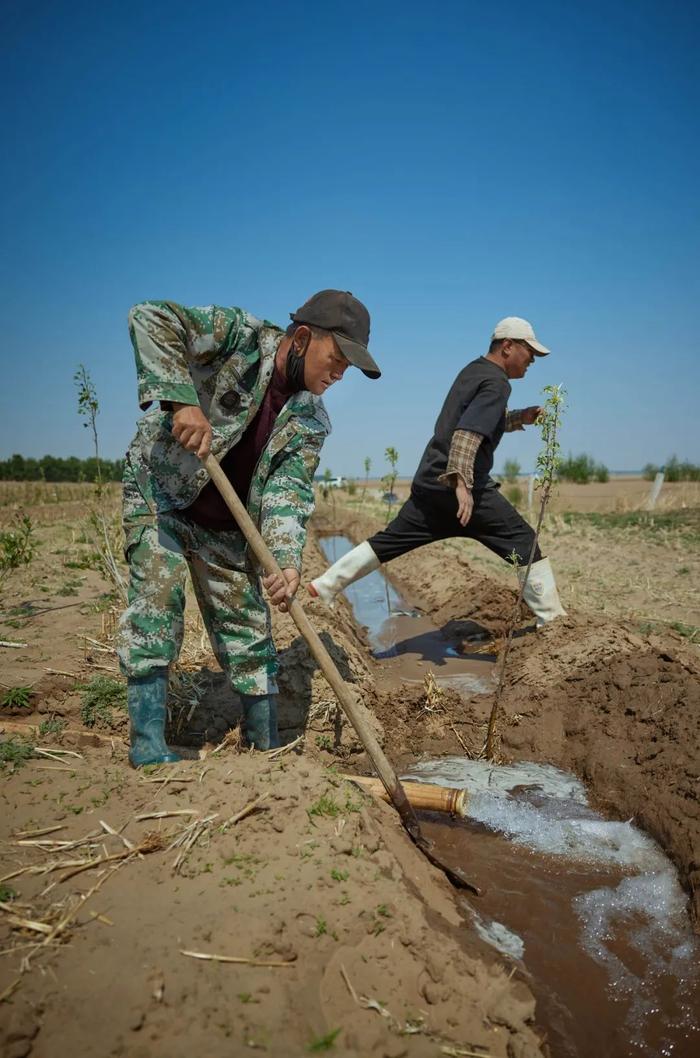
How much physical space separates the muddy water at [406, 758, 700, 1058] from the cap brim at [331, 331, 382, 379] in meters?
1.90

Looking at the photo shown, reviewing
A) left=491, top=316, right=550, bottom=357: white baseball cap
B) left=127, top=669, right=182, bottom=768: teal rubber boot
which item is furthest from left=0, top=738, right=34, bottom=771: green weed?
left=491, top=316, right=550, bottom=357: white baseball cap

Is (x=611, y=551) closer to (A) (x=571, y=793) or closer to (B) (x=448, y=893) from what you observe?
(A) (x=571, y=793)

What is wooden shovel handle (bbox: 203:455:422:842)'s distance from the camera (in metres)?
2.36

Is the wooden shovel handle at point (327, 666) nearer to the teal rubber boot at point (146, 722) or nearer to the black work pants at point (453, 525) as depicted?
the teal rubber boot at point (146, 722)

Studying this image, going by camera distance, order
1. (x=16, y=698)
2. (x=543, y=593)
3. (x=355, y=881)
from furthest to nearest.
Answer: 1. (x=543, y=593)
2. (x=16, y=698)
3. (x=355, y=881)

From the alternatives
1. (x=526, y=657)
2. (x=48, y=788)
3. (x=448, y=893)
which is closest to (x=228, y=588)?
(x=48, y=788)

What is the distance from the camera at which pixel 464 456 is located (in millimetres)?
4133

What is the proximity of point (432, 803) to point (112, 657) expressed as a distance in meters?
2.21

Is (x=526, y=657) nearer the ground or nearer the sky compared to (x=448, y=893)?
nearer the sky

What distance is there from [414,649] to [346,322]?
3.38 m

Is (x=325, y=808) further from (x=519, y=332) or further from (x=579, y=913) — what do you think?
(x=519, y=332)

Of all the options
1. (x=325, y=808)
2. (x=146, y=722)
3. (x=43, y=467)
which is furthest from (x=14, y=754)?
(x=43, y=467)

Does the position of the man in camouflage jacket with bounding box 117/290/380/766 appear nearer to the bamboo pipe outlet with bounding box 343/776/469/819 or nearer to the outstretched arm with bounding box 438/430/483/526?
the bamboo pipe outlet with bounding box 343/776/469/819

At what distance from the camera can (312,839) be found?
1.95 meters
